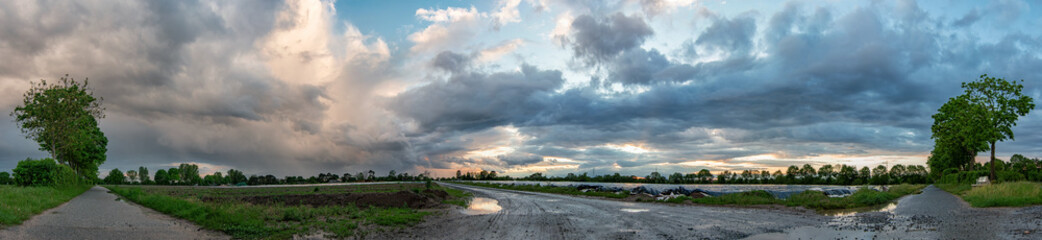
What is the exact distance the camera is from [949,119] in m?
58.3

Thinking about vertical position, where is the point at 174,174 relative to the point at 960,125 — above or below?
below

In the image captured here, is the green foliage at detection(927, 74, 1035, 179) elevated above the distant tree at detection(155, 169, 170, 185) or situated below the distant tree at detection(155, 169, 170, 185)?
above

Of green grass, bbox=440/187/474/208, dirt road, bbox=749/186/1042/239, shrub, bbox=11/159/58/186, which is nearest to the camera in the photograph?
dirt road, bbox=749/186/1042/239

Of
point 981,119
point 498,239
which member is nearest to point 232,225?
point 498,239

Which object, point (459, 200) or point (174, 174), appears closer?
point (459, 200)

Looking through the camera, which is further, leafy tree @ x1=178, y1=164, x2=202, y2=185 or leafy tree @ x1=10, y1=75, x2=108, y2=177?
leafy tree @ x1=178, y1=164, x2=202, y2=185

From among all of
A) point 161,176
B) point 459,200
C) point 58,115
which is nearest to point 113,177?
point 161,176

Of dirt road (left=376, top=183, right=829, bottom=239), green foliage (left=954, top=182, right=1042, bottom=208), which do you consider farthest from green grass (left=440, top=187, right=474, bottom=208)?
green foliage (left=954, top=182, right=1042, bottom=208)

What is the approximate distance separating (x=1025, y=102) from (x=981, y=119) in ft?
11.1

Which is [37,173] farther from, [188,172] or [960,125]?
[188,172]

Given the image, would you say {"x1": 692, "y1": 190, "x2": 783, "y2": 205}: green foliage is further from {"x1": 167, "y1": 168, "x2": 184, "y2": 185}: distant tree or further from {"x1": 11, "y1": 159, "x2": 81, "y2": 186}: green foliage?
{"x1": 167, "y1": 168, "x2": 184, "y2": 185}: distant tree

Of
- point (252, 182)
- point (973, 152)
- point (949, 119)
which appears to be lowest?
point (252, 182)

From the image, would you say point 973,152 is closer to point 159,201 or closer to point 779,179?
point 159,201

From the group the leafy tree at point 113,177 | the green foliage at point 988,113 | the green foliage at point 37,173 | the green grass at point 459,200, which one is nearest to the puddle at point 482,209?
the green grass at point 459,200
